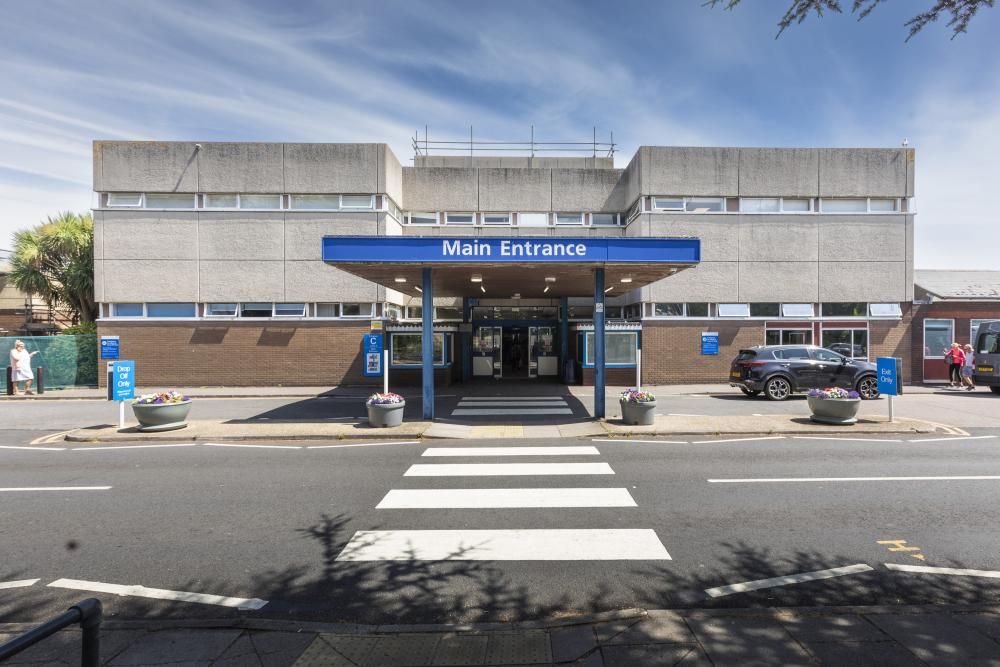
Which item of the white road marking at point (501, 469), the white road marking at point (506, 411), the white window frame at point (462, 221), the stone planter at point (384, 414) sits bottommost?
the white road marking at point (501, 469)

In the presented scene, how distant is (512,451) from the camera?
9469mm

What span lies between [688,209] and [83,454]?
812 inches

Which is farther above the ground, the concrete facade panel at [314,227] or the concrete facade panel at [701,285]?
the concrete facade panel at [314,227]

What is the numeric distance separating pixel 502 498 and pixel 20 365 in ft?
67.4

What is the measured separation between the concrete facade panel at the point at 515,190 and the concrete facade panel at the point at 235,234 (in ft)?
29.0

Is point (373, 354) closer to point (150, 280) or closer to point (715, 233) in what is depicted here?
point (150, 280)

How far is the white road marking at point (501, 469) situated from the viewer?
26.1 ft

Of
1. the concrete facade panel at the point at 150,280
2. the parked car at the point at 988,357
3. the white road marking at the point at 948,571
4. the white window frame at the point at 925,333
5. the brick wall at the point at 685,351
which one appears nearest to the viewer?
the white road marking at the point at 948,571

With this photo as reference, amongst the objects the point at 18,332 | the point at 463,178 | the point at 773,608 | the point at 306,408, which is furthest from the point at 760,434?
the point at 18,332

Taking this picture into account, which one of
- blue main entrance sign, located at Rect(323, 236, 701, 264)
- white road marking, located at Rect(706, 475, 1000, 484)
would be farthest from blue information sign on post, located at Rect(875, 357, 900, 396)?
blue main entrance sign, located at Rect(323, 236, 701, 264)

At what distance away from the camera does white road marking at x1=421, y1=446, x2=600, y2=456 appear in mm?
9266

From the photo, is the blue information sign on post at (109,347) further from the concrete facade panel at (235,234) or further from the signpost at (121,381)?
Answer: the signpost at (121,381)

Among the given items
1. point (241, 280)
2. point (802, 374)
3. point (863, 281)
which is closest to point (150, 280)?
point (241, 280)

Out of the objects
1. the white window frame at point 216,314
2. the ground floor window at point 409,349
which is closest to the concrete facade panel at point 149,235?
the white window frame at point 216,314
